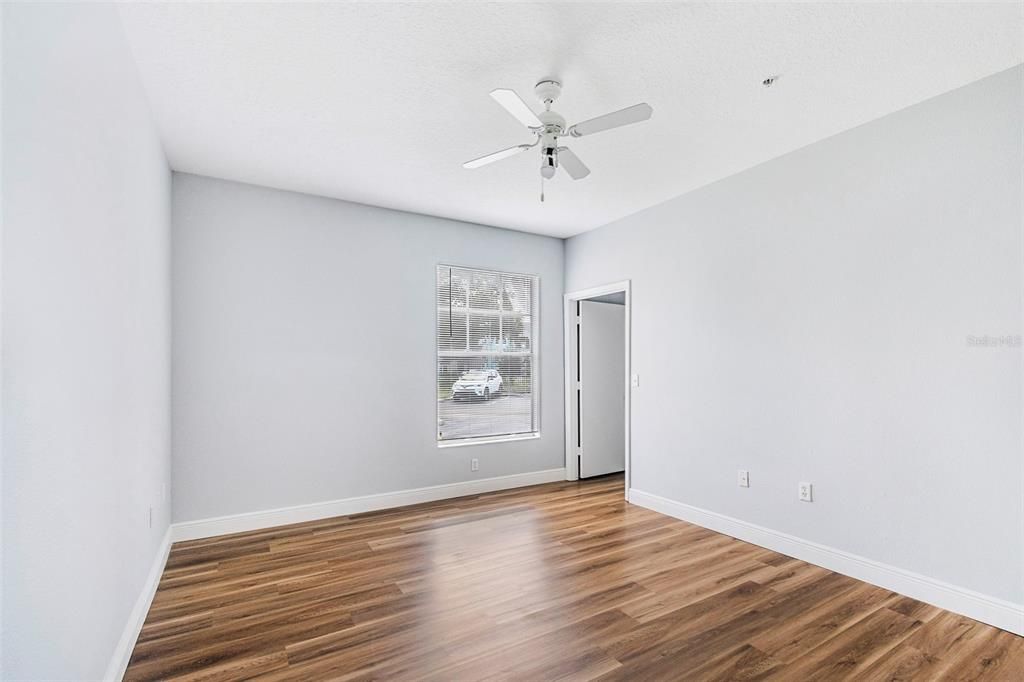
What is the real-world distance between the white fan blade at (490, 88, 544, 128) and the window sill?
325 centimetres

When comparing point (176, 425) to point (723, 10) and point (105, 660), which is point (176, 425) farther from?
point (723, 10)

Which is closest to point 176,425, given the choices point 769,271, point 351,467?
point 351,467

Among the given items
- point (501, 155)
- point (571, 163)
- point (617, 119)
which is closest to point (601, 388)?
point (571, 163)

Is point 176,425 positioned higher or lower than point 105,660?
higher

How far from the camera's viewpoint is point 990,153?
2525 mm

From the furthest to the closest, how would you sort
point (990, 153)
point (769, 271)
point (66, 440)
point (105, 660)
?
point (769, 271)
point (990, 153)
point (105, 660)
point (66, 440)

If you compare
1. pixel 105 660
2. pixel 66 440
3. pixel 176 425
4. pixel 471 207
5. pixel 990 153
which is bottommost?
pixel 105 660

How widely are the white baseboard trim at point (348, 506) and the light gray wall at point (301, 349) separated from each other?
0.07 m

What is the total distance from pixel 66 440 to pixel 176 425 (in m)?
2.51

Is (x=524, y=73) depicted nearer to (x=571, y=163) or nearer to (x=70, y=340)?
(x=571, y=163)

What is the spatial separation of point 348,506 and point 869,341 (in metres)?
4.02

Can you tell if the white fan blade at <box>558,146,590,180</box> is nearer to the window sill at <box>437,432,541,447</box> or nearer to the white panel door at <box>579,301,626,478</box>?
the white panel door at <box>579,301,626,478</box>

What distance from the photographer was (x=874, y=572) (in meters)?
2.92

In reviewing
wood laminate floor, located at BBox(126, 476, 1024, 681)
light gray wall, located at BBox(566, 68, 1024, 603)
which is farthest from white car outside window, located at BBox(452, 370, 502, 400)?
light gray wall, located at BBox(566, 68, 1024, 603)
